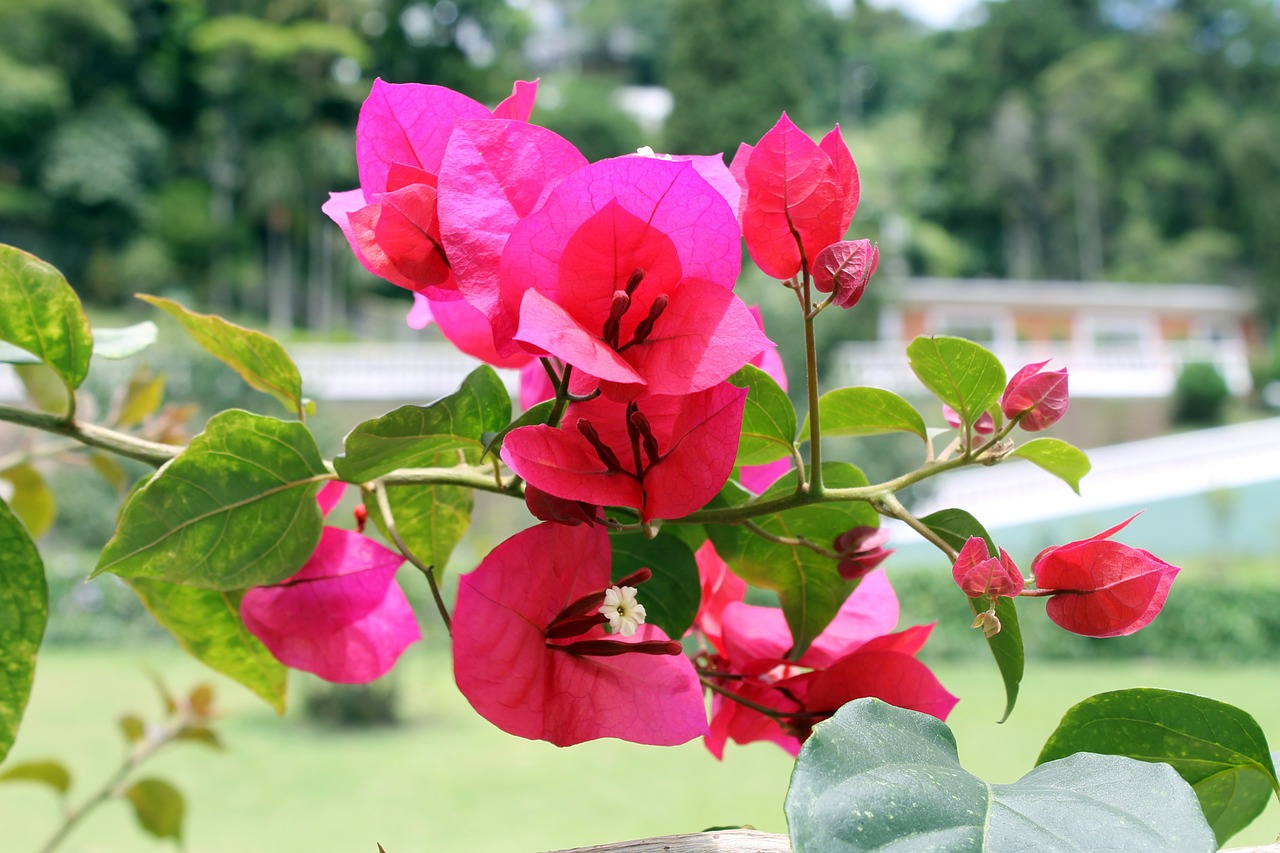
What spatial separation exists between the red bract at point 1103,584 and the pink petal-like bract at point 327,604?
123mm

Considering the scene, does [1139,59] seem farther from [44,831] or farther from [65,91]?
[44,831]

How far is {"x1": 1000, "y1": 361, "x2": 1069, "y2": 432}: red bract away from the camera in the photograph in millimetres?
177

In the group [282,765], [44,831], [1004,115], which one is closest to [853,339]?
[282,765]

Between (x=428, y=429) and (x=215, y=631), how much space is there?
0.10 meters

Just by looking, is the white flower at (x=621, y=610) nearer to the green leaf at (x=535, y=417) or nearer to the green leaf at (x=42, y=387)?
the green leaf at (x=535, y=417)

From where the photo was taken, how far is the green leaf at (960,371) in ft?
0.60

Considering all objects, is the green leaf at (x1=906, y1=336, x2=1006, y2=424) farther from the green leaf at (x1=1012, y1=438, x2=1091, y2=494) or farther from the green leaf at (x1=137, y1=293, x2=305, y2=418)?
the green leaf at (x1=137, y1=293, x2=305, y2=418)

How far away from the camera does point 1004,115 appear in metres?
14.1

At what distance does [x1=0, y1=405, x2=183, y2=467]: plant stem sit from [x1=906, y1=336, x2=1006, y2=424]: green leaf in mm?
138

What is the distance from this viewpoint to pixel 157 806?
546 millimetres

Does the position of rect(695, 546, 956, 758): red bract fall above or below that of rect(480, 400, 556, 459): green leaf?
below

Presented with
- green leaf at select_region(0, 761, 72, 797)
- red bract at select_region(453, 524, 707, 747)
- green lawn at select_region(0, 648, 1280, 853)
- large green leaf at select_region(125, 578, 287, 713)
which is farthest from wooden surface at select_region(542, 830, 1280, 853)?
green lawn at select_region(0, 648, 1280, 853)

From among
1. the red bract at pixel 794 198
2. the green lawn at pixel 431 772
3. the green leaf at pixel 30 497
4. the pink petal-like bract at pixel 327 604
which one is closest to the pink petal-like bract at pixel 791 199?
the red bract at pixel 794 198

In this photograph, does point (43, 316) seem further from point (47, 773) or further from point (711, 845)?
point (47, 773)
